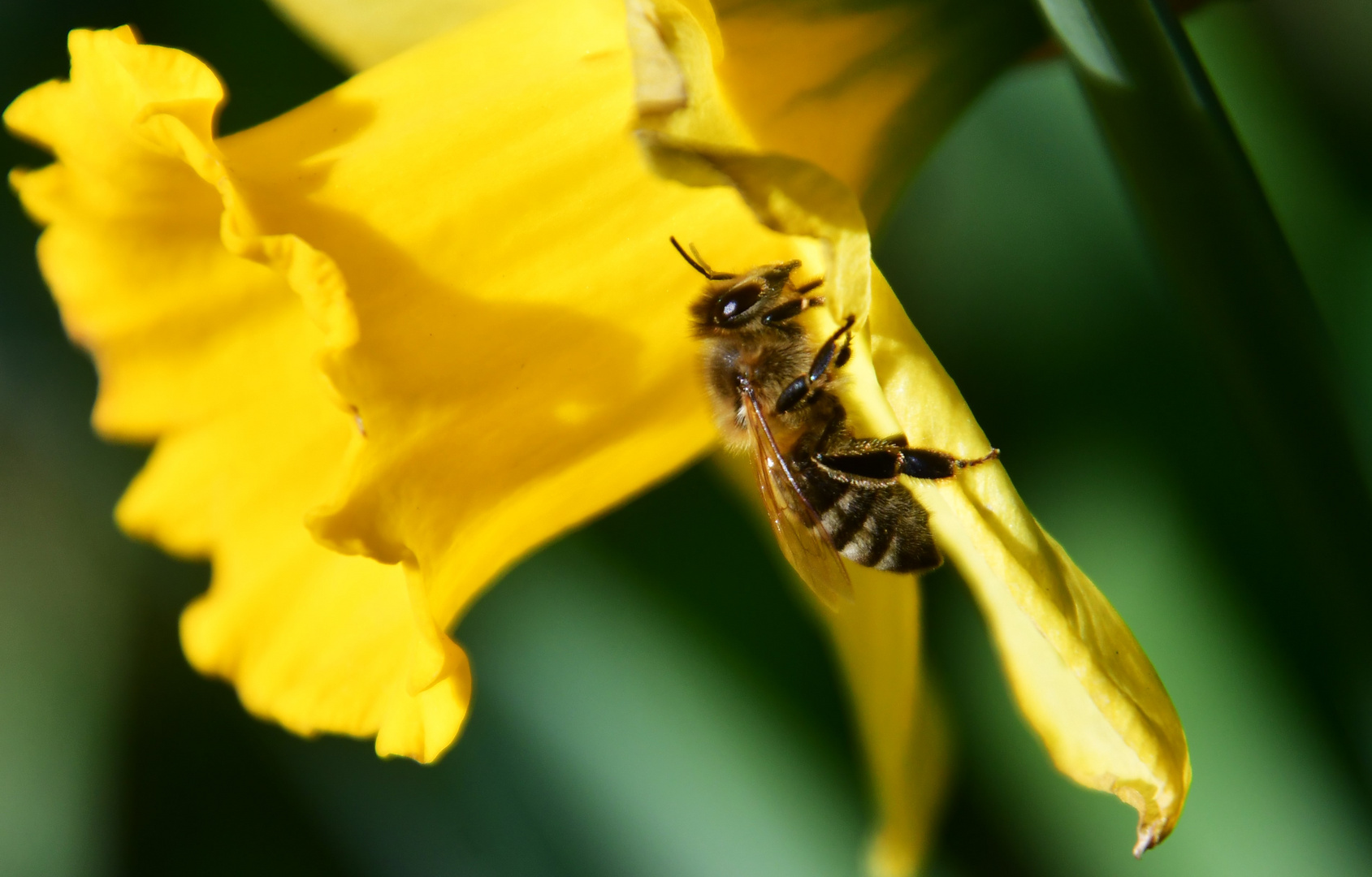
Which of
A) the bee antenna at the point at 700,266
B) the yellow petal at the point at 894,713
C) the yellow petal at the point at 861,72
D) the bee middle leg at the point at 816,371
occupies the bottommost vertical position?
the yellow petal at the point at 894,713

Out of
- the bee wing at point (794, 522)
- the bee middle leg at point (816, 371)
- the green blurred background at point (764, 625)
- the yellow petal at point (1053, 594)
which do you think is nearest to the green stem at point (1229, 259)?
the yellow petal at point (1053, 594)

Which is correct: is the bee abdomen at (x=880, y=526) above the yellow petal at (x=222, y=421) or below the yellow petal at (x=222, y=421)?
below

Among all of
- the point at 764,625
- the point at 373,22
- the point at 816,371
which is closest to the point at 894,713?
the point at 764,625

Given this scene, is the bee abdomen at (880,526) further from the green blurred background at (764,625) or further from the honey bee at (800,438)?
the green blurred background at (764,625)

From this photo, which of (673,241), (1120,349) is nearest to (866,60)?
(673,241)

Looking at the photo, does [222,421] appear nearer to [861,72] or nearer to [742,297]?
[742,297]
